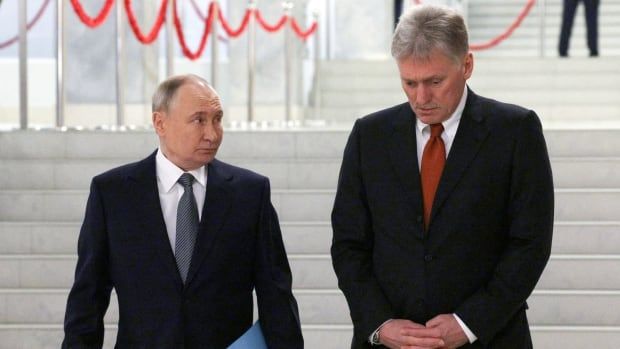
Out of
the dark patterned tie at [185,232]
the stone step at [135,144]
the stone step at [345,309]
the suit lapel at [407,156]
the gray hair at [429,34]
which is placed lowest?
the stone step at [345,309]

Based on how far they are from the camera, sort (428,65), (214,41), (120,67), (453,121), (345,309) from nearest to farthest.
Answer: (428,65) < (453,121) < (345,309) < (120,67) < (214,41)

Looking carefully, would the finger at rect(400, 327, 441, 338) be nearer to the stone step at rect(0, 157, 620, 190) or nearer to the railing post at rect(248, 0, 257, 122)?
the stone step at rect(0, 157, 620, 190)

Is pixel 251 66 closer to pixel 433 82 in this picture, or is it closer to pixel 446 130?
pixel 446 130

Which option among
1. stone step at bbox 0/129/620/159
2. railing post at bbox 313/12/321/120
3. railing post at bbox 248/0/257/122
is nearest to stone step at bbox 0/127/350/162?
stone step at bbox 0/129/620/159

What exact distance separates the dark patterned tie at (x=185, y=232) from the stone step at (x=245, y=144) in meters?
4.65

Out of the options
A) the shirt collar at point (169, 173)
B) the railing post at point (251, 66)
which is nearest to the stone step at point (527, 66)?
the railing post at point (251, 66)

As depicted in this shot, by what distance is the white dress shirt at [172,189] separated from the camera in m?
3.76

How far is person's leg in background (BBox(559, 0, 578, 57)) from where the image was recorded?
1411 centimetres

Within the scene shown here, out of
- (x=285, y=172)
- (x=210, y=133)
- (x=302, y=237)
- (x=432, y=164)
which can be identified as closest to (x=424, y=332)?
(x=432, y=164)

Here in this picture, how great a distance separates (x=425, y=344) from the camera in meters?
3.44

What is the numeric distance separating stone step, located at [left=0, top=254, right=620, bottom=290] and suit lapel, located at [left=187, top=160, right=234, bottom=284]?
3372 mm

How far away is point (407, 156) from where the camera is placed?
360 centimetres

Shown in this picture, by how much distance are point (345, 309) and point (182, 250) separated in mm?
3251

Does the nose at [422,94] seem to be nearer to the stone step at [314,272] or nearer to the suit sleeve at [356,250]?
the suit sleeve at [356,250]
